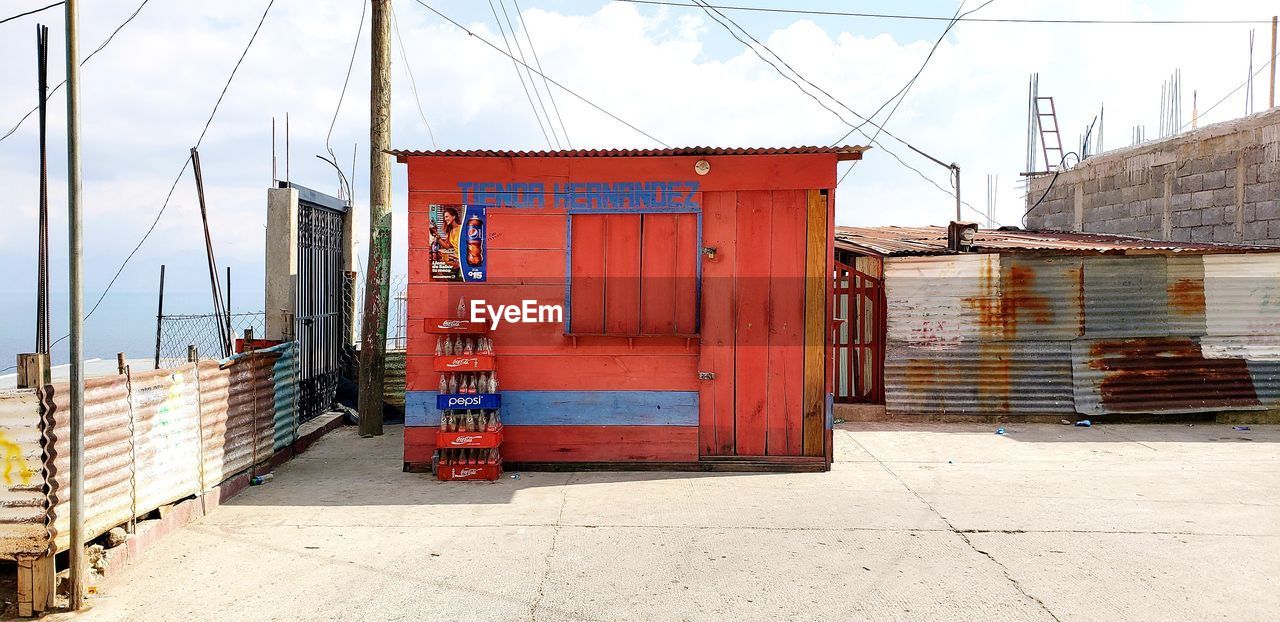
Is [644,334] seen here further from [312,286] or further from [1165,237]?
[1165,237]

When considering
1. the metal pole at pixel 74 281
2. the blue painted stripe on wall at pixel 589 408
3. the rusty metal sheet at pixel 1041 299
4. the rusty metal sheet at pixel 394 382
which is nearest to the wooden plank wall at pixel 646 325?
the blue painted stripe on wall at pixel 589 408

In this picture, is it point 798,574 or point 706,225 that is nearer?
point 798,574

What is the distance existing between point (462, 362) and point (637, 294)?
188 cm

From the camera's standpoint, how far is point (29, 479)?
449 cm

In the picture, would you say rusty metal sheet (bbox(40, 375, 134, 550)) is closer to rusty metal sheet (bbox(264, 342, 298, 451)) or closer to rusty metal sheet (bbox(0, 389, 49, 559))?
rusty metal sheet (bbox(0, 389, 49, 559))

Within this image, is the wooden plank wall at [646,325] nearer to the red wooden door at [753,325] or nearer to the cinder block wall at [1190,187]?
the red wooden door at [753,325]

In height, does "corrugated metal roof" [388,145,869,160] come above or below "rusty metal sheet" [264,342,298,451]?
above

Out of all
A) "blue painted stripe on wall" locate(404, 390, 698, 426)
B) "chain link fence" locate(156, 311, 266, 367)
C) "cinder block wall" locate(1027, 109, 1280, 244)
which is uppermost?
"cinder block wall" locate(1027, 109, 1280, 244)

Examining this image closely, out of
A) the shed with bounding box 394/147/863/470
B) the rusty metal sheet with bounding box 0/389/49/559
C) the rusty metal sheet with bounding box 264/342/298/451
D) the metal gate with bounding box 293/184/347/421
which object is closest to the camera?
the rusty metal sheet with bounding box 0/389/49/559

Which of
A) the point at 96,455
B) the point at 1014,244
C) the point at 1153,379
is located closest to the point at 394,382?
the point at 96,455

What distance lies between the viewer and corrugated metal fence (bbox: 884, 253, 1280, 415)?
1066 cm

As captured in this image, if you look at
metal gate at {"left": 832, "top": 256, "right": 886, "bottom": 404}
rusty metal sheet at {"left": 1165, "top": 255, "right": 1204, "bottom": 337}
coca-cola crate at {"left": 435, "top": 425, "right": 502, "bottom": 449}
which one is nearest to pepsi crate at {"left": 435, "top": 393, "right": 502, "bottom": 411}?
coca-cola crate at {"left": 435, "top": 425, "right": 502, "bottom": 449}

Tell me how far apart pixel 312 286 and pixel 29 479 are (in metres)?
5.68

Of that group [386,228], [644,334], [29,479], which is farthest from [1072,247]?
[29,479]
